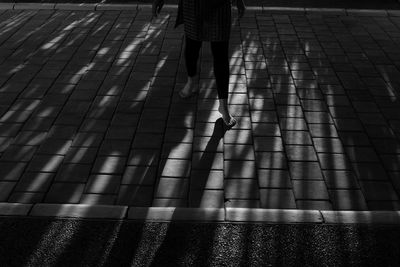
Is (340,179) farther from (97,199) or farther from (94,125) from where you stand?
Result: (94,125)

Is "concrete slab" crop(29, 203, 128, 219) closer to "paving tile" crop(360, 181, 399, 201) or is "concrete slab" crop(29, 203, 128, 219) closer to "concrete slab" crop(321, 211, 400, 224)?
"concrete slab" crop(321, 211, 400, 224)

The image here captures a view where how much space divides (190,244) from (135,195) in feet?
2.49

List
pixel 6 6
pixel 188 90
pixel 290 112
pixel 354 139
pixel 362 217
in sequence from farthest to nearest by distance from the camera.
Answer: pixel 6 6
pixel 188 90
pixel 290 112
pixel 354 139
pixel 362 217

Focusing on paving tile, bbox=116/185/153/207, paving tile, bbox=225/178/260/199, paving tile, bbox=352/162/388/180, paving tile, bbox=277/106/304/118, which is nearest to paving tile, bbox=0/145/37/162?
paving tile, bbox=116/185/153/207

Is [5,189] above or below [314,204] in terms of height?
above

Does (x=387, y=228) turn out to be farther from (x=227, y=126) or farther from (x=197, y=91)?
(x=197, y=91)

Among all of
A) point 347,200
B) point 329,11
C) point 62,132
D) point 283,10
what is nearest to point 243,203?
point 347,200

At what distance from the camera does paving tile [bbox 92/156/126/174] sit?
Result: 420 cm

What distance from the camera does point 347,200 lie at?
3871mm

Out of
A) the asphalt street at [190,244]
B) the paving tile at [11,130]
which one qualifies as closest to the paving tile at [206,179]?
the asphalt street at [190,244]

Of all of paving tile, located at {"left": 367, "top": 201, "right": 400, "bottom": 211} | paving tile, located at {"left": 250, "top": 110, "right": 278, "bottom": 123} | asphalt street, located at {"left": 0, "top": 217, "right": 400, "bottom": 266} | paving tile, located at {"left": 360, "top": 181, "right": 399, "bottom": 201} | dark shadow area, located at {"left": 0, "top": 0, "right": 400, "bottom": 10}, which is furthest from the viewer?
dark shadow area, located at {"left": 0, "top": 0, "right": 400, "bottom": 10}

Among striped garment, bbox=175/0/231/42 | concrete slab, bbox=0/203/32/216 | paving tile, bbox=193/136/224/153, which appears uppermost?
striped garment, bbox=175/0/231/42

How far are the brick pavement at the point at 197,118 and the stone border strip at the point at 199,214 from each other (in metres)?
0.11

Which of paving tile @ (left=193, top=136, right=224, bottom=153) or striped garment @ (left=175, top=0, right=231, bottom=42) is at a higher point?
striped garment @ (left=175, top=0, right=231, bottom=42)
